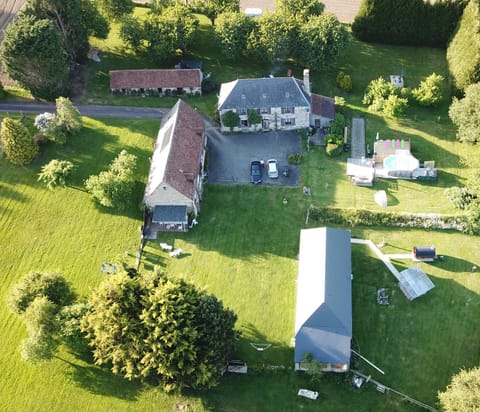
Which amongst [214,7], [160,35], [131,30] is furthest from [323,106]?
[131,30]

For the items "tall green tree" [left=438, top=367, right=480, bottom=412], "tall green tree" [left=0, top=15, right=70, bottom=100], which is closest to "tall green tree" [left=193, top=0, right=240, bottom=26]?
"tall green tree" [left=0, top=15, right=70, bottom=100]

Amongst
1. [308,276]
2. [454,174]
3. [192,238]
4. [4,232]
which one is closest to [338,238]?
[308,276]

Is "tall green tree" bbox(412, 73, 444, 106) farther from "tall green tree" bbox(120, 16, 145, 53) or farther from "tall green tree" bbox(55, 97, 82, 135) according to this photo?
"tall green tree" bbox(55, 97, 82, 135)

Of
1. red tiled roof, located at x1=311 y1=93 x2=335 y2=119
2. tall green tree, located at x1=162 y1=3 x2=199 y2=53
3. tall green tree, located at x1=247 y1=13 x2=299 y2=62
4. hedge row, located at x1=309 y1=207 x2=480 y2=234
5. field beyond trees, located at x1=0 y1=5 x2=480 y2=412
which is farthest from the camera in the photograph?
tall green tree, located at x1=162 y1=3 x2=199 y2=53

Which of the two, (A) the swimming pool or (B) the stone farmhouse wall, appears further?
(B) the stone farmhouse wall

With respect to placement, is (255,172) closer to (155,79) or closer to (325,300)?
(325,300)
